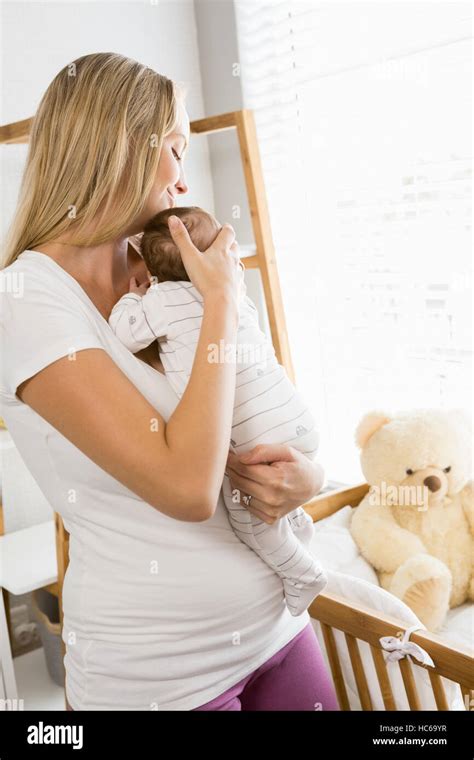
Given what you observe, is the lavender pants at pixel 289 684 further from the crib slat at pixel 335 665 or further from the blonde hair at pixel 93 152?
the blonde hair at pixel 93 152

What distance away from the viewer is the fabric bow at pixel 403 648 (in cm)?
122

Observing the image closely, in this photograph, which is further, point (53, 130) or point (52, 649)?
point (52, 649)

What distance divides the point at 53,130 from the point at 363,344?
1.37 metres

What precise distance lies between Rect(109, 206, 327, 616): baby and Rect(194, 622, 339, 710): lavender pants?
0.07 m

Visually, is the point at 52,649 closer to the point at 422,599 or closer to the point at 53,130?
the point at 422,599

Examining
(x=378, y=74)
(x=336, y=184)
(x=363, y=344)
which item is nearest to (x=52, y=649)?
(x=363, y=344)

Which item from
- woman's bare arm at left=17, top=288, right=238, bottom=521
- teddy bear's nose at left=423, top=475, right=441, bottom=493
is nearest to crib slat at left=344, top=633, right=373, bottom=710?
teddy bear's nose at left=423, top=475, right=441, bottom=493

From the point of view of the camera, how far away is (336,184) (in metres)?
2.18

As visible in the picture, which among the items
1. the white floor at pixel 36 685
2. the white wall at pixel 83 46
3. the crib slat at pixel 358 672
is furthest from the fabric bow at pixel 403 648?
the white wall at pixel 83 46

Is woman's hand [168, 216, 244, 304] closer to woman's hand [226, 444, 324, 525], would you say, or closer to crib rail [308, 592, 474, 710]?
woman's hand [226, 444, 324, 525]

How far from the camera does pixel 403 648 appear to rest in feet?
4.13

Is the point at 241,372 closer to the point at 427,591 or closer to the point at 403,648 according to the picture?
the point at 403,648

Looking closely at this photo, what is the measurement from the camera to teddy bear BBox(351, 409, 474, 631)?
68.5 inches

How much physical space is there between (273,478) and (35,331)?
1.19 feet
